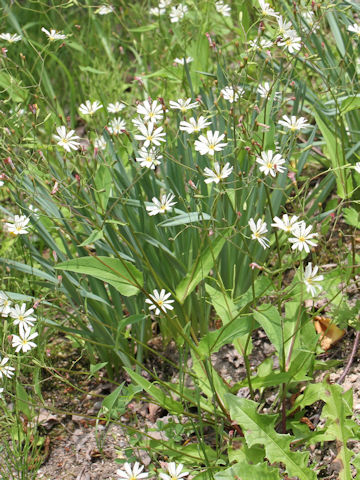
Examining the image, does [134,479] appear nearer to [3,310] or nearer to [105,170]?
[3,310]

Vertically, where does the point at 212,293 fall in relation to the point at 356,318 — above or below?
above

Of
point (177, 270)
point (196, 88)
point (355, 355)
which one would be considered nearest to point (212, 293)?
point (177, 270)

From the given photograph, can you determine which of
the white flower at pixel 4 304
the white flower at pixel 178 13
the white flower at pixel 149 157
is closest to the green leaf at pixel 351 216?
the white flower at pixel 149 157

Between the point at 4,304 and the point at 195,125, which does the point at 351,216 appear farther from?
the point at 4,304

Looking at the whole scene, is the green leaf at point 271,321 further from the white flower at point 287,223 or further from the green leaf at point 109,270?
the green leaf at point 109,270

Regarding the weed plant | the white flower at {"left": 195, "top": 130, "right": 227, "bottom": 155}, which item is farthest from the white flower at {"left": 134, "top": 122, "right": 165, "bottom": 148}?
the white flower at {"left": 195, "top": 130, "right": 227, "bottom": 155}

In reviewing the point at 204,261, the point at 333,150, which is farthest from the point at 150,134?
the point at 333,150

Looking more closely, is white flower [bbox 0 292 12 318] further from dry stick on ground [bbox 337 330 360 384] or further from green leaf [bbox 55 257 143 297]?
dry stick on ground [bbox 337 330 360 384]
